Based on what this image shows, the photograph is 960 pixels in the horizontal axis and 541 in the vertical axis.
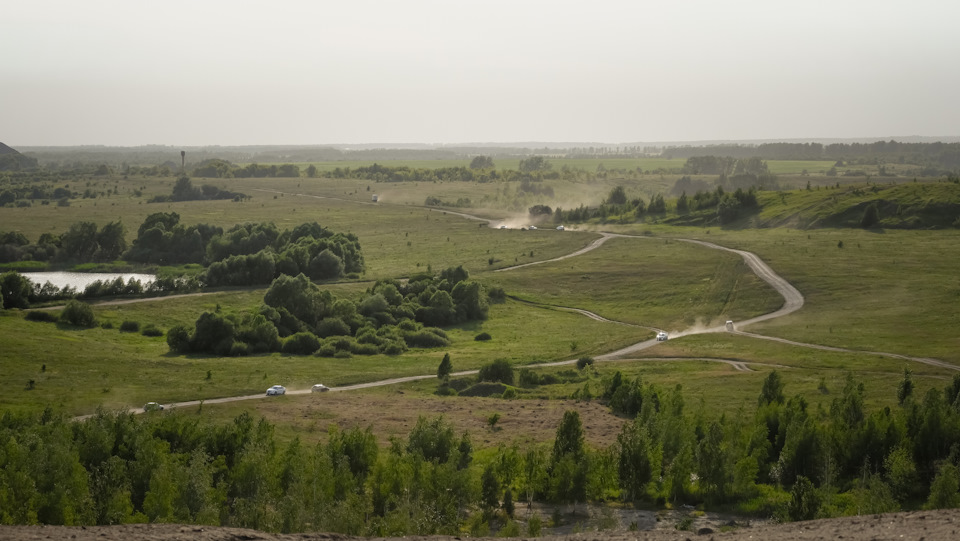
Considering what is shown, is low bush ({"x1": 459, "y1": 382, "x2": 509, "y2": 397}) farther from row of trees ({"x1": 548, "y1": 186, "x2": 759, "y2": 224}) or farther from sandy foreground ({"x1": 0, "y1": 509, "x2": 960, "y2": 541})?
row of trees ({"x1": 548, "y1": 186, "x2": 759, "y2": 224})

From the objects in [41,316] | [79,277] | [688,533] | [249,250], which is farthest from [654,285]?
[688,533]

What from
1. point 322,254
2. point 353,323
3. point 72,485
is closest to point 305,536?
point 72,485

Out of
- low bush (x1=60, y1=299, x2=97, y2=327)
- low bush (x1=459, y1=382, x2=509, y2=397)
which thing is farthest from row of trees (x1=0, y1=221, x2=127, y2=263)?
low bush (x1=459, y1=382, x2=509, y2=397)

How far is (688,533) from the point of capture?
27.6 meters

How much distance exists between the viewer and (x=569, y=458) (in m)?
41.3

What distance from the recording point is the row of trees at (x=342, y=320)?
278 feet

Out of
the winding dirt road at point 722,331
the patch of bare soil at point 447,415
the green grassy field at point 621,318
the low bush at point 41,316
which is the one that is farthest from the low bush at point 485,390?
the low bush at point 41,316

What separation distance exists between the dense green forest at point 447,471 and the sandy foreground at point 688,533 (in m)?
5.61

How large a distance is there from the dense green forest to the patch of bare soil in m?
4.25

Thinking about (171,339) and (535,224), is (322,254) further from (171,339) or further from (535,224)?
(535,224)

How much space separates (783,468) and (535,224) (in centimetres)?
13969

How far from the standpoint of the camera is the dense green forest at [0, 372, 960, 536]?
105 feet

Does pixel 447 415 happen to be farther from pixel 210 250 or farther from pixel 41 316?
pixel 210 250

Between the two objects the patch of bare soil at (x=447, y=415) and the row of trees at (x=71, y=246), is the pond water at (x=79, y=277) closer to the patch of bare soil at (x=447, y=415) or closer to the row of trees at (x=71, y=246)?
the row of trees at (x=71, y=246)
